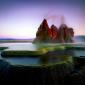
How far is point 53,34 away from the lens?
8.59 feet

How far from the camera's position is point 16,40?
7.75 ft

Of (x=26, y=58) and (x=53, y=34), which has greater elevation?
(x=53, y=34)

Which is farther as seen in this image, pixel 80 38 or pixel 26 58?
pixel 80 38

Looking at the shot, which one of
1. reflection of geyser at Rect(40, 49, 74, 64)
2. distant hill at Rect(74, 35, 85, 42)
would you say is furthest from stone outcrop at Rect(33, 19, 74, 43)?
reflection of geyser at Rect(40, 49, 74, 64)

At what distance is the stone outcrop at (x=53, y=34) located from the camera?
240 centimetres

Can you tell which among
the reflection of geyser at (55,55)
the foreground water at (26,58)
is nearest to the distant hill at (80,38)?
the foreground water at (26,58)

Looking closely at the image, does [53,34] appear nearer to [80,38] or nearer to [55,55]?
[80,38]

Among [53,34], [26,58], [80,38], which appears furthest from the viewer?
[53,34]

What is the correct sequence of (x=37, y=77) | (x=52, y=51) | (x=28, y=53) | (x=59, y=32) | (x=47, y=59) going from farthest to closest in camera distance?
1. (x=59, y=32)
2. (x=52, y=51)
3. (x=28, y=53)
4. (x=47, y=59)
5. (x=37, y=77)

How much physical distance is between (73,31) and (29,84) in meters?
0.83

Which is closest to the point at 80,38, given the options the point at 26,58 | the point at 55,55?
the point at 55,55

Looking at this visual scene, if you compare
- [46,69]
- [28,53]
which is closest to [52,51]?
[28,53]

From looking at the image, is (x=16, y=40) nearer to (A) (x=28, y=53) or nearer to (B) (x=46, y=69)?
(A) (x=28, y=53)

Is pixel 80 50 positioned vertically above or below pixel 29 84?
above
